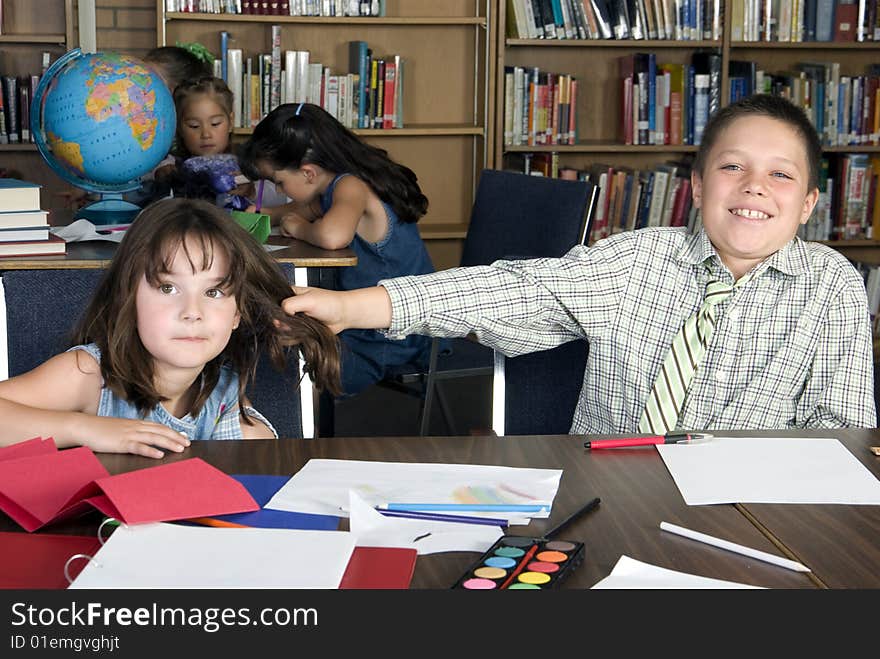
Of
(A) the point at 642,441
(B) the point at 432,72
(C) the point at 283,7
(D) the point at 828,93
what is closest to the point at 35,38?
(C) the point at 283,7

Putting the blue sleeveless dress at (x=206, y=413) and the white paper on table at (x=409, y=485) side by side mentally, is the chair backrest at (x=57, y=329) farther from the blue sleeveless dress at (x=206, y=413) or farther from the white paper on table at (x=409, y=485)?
the white paper on table at (x=409, y=485)

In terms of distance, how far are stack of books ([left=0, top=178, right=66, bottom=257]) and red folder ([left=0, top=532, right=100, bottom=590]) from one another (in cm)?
126

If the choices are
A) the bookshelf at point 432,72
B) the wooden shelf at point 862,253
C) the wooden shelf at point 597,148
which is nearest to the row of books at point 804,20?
the wooden shelf at point 597,148

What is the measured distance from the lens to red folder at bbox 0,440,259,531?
3.22 feet

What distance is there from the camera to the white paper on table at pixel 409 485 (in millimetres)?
1059

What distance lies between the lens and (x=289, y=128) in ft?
9.57

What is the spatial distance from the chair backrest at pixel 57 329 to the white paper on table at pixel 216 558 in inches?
26.4

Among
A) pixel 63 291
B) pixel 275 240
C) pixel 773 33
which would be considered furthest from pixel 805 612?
pixel 773 33

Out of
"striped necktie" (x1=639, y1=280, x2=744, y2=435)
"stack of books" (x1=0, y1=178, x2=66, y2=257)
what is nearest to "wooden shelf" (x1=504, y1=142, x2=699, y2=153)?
"stack of books" (x1=0, y1=178, x2=66, y2=257)

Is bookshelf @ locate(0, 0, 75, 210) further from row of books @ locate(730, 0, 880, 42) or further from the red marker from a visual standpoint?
the red marker

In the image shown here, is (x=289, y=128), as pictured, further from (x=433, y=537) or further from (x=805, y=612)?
(x=805, y=612)

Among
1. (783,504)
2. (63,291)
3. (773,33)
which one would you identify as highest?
(773,33)

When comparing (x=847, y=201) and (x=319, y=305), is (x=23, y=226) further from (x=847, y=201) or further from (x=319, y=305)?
(x=847, y=201)

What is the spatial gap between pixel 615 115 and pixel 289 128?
5.93 feet
